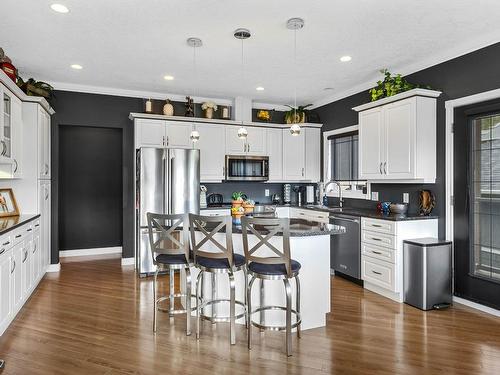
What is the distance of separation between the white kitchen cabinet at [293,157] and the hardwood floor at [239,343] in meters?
2.87

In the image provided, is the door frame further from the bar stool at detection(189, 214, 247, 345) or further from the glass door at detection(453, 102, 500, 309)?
the bar stool at detection(189, 214, 247, 345)

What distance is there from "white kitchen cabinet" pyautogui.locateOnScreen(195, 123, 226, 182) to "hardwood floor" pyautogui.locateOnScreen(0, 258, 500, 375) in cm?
247

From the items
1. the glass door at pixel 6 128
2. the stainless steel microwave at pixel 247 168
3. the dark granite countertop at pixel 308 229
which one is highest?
the glass door at pixel 6 128

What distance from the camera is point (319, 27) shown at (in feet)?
11.5

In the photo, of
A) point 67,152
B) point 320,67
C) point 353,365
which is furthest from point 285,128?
point 353,365

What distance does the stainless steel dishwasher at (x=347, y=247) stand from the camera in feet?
15.4

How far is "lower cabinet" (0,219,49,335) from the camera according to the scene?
311 cm

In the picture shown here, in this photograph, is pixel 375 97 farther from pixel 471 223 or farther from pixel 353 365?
pixel 353 365

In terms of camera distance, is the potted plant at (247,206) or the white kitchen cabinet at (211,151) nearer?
the potted plant at (247,206)

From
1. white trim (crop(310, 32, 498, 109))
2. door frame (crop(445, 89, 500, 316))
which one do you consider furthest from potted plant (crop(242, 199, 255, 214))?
white trim (crop(310, 32, 498, 109))

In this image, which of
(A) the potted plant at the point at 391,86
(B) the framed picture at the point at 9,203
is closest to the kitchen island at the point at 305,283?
(A) the potted plant at the point at 391,86

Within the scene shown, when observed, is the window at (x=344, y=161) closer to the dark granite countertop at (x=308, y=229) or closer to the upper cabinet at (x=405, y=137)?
the upper cabinet at (x=405, y=137)

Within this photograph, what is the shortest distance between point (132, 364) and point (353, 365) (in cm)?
163

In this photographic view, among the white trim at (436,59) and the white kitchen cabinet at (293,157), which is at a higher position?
the white trim at (436,59)
